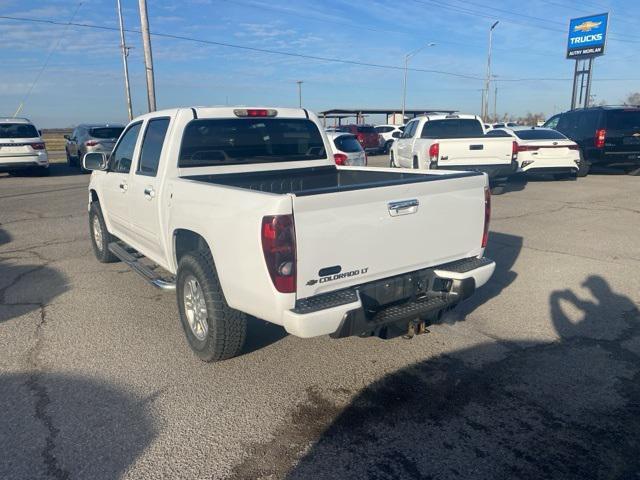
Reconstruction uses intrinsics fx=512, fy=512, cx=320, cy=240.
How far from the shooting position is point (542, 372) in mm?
3826

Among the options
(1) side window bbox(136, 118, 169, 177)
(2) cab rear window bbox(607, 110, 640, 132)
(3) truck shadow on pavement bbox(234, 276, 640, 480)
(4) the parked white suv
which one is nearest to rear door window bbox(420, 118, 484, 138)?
(2) cab rear window bbox(607, 110, 640, 132)

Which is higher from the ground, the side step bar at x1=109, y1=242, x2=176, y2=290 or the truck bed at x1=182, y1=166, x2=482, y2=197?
the truck bed at x1=182, y1=166, x2=482, y2=197

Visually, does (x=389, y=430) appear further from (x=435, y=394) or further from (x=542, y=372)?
(x=542, y=372)

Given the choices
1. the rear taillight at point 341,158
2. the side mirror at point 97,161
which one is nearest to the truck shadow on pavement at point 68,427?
the side mirror at point 97,161

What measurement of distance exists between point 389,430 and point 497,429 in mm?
658

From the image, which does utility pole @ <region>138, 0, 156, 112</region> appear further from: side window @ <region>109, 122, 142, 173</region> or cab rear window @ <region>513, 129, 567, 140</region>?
side window @ <region>109, 122, 142, 173</region>

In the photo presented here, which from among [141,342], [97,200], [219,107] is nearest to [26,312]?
[141,342]

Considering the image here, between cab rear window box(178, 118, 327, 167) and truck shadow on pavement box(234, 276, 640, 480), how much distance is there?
2390mm

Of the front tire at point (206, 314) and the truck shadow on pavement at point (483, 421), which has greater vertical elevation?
the front tire at point (206, 314)

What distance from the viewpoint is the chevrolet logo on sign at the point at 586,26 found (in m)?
37.6

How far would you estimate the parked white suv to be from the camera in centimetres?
1633

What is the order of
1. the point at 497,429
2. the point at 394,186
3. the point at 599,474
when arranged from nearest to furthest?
1. the point at 599,474
2. the point at 497,429
3. the point at 394,186

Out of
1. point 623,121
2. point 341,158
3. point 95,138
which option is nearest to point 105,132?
point 95,138

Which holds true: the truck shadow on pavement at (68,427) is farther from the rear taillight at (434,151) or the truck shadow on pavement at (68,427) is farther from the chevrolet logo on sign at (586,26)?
the chevrolet logo on sign at (586,26)
